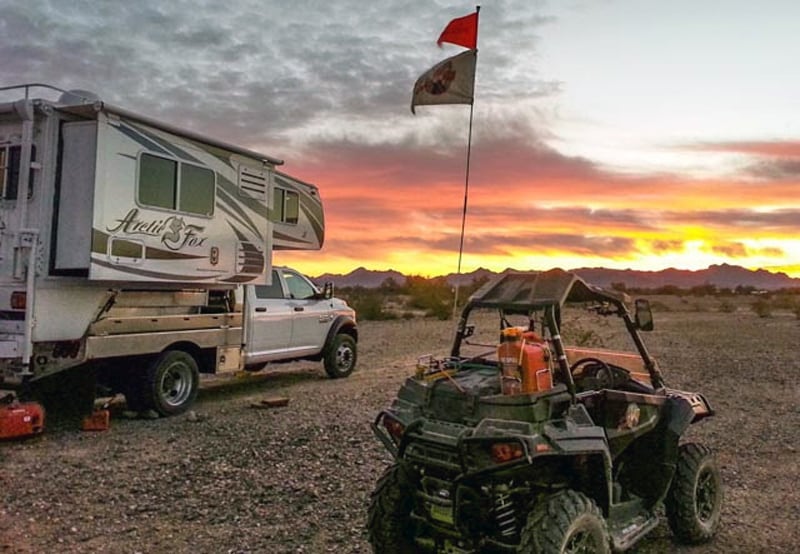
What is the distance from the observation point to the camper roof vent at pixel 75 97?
859 cm

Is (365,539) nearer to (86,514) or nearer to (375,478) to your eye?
(375,478)

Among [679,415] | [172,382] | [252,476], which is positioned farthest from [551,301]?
[172,382]

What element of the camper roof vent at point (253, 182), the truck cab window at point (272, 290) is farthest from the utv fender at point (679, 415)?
the truck cab window at point (272, 290)

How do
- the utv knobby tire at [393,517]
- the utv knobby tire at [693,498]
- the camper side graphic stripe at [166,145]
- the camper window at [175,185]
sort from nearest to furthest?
the utv knobby tire at [393,517] < the utv knobby tire at [693,498] < the camper side graphic stripe at [166,145] < the camper window at [175,185]

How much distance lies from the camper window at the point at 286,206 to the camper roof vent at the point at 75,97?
3.96 meters

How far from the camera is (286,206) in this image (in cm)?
1266

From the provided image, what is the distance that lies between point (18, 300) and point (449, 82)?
5.33m

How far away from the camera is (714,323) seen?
31688 millimetres

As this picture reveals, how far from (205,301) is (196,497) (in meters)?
4.70

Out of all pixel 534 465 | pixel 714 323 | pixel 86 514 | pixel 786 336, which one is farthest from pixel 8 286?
pixel 714 323

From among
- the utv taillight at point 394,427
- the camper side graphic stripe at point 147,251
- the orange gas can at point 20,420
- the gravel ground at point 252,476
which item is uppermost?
the camper side graphic stripe at point 147,251

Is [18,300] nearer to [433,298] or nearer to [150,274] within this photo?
[150,274]

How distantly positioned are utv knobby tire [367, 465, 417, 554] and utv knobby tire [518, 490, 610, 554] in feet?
2.86

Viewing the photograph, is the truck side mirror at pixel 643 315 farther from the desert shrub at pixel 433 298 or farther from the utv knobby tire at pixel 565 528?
the desert shrub at pixel 433 298
